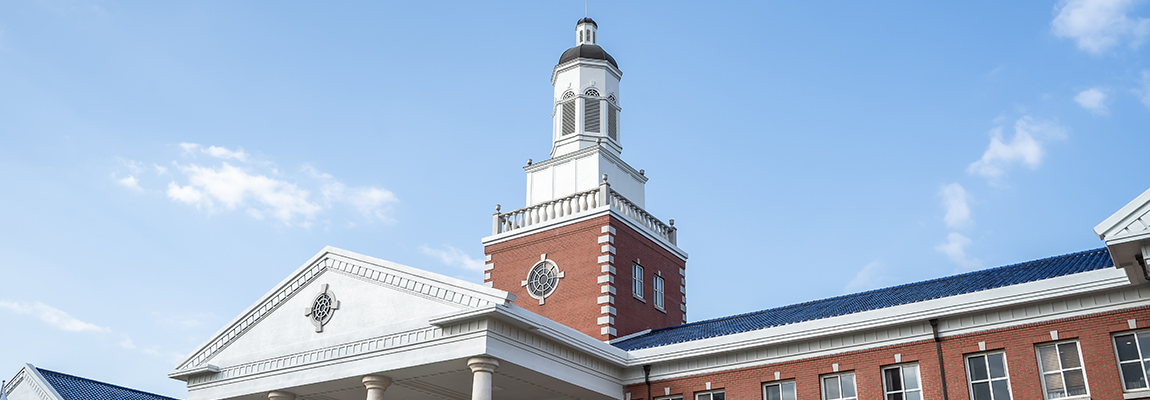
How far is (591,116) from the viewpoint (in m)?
37.8

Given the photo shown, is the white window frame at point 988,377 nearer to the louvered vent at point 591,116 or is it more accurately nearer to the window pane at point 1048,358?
the window pane at point 1048,358

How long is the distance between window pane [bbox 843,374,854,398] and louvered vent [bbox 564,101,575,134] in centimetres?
1578

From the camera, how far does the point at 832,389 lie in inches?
996

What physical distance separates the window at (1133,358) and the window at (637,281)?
1612 cm

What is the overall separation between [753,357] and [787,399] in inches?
54.9

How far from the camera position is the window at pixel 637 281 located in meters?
34.8

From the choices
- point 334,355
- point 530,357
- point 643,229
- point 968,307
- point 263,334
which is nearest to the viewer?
point 968,307

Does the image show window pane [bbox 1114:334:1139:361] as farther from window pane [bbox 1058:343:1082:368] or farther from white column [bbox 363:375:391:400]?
white column [bbox 363:375:391:400]

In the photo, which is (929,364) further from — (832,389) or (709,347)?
(709,347)

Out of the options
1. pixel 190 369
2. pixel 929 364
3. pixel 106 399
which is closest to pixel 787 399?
pixel 929 364

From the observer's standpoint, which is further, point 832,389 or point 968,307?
point 832,389

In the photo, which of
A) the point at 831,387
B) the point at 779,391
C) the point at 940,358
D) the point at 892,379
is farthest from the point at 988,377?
the point at 779,391

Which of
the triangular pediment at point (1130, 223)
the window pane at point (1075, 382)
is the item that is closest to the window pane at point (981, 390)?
the window pane at point (1075, 382)

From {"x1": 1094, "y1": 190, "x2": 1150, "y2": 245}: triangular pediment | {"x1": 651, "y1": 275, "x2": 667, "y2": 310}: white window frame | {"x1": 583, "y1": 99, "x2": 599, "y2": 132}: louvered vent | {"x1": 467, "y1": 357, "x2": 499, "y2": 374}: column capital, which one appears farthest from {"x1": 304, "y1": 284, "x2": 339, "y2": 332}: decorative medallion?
{"x1": 1094, "y1": 190, "x2": 1150, "y2": 245}: triangular pediment
